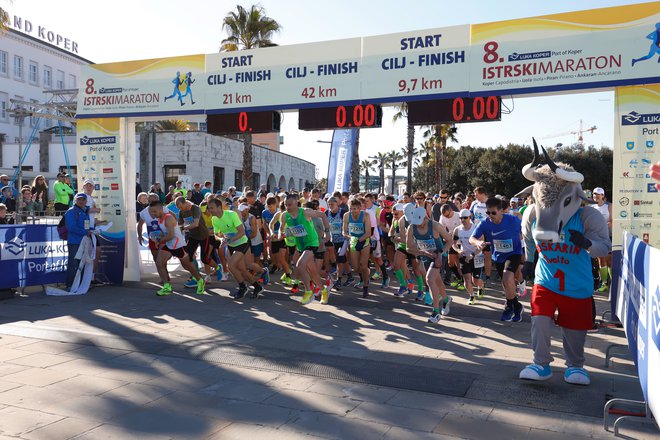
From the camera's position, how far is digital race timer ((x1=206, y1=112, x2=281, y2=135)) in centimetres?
1049

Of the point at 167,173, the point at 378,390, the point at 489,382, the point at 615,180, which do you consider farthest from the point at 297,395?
the point at 167,173

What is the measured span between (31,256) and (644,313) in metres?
9.86

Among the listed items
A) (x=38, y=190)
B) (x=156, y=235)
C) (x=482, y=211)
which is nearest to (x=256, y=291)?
(x=156, y=235)

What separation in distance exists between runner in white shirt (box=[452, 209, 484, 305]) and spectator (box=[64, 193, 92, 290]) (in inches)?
265

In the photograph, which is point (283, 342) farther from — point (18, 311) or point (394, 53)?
point (394, 53)

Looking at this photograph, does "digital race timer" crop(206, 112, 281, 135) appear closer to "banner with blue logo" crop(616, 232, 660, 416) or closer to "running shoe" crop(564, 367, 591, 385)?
"banner with blue logo" crop(616, 232, 660, 416)

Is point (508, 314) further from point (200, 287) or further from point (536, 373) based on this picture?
point (200, 287)

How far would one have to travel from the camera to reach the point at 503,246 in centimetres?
832

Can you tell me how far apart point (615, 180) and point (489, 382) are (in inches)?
→ 159

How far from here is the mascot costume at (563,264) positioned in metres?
5.14

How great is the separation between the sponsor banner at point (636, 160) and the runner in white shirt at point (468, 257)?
2365 millimetres

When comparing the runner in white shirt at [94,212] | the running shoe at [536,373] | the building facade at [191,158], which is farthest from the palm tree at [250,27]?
the running shoe at [536,373]

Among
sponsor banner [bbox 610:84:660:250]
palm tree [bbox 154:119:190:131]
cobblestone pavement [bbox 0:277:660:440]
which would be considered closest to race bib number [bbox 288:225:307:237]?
cobblestone pavement [bbox 0:277:660:440]

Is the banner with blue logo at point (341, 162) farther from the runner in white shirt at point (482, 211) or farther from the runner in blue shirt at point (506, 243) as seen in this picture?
the runner in blue shirt at point (506, 243)
